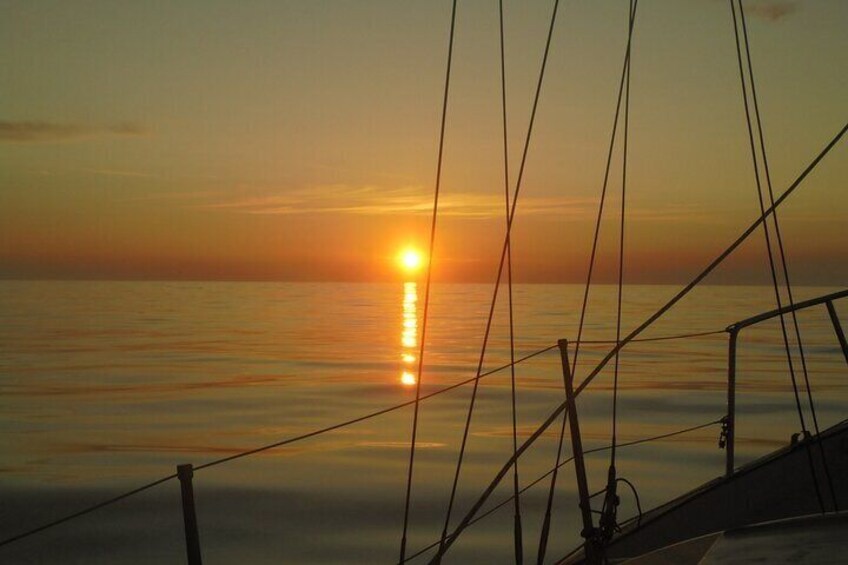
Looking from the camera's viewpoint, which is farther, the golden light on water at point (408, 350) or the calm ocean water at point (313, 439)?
the golden light on water at point (408, 350)

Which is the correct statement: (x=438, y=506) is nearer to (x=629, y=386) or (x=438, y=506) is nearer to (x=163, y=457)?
(x=163, y=457)

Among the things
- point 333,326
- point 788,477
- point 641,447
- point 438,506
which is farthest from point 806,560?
point 333,326

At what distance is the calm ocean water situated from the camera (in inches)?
446

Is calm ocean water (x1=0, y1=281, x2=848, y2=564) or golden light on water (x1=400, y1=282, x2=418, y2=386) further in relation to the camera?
golden light on water (x1=400, y1=282, x2=418, y2=386)

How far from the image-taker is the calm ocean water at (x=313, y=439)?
11.3m

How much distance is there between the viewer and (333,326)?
5653 cm

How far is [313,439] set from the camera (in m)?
17.2

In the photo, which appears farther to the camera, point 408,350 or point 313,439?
point 408,350

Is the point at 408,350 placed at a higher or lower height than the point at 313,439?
higher

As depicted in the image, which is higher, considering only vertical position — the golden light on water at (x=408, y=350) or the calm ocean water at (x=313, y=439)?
the golden light on water at (x=408, y=350)

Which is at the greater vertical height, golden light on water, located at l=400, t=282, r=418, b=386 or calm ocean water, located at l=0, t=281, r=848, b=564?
golden light on water, located at l=400, t=282, r=418, b=386

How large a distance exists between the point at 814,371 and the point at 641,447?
14.0 metres

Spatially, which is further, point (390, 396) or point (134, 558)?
point (390, 396)

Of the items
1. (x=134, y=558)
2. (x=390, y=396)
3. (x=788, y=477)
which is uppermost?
(x=390, y=396)
